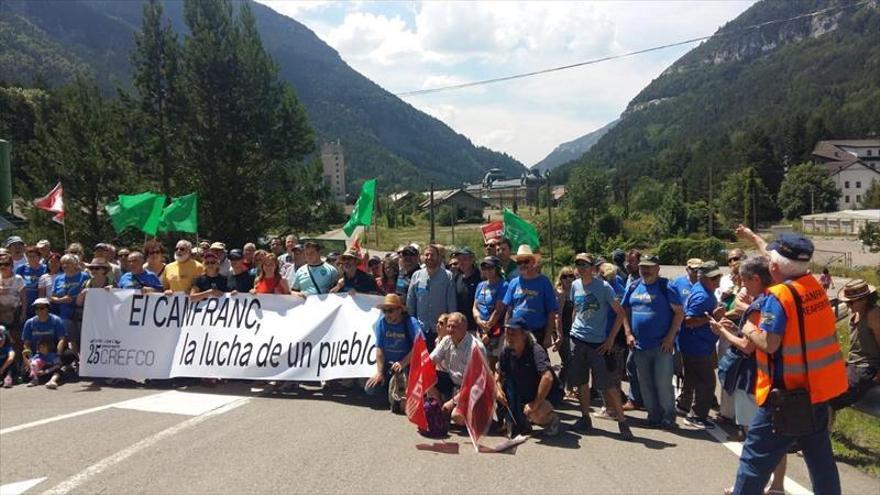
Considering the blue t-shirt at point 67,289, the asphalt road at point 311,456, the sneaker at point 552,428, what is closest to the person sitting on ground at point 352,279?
the asphalt road at point 311,456

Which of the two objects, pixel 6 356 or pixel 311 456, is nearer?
pixel 311 456

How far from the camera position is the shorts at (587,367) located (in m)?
6.88

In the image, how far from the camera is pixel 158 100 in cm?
2673

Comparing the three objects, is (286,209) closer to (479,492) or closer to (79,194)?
(79,194)

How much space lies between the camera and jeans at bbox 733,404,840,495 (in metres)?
4.04

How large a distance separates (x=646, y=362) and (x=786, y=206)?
110435 mm

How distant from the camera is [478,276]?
820 cm

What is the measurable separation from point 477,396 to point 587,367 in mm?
1357

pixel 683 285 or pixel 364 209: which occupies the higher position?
pixel 364 209

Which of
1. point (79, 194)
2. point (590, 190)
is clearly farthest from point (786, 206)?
point (79, 194)

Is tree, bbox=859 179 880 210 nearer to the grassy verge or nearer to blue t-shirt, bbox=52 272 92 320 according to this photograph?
the grassy verge

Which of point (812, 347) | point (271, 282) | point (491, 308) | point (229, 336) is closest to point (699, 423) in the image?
point (491, 308)

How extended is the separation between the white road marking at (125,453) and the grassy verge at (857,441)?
6.24 m

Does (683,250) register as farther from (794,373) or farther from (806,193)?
(806,193)
